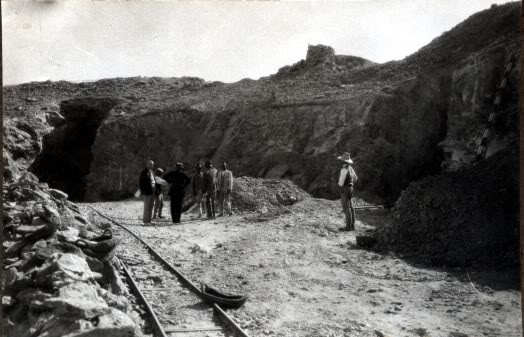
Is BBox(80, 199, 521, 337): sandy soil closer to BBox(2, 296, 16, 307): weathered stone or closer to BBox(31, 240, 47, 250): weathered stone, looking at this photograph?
BBox(31, 240, 47, 250): weathered stone

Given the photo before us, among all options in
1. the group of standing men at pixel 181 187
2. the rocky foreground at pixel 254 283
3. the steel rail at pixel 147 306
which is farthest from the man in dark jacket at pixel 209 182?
the steel rail at pixel 147 306

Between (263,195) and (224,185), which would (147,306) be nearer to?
(224,185)

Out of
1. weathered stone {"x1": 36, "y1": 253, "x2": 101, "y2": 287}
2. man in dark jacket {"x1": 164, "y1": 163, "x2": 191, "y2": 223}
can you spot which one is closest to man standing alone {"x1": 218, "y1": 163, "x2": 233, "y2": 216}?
man in dark jacket {"x1": 164, "y1": 163, "x2": 191, "y2": 223}

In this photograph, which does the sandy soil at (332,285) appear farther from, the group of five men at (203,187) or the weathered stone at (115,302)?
the weathered stone at (115,302)

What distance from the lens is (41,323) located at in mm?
4273

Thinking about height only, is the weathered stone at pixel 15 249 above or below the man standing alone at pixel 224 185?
below

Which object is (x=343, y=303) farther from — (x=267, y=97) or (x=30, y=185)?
(x=267, y=97)

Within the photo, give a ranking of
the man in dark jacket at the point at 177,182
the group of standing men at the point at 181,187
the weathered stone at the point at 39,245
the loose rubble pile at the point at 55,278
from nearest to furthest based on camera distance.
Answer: the loose rubble pile at the point at 55,278, the weathered stone at the point at 39,245, the group of standing men at the point at 181,187, the man in dark jacket at the point at 177,182

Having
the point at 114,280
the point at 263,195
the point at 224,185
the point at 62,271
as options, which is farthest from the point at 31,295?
the point at 263,195

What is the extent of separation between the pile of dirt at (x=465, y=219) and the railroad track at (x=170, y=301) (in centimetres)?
443

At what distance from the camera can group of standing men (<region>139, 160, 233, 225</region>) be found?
12.0 metres

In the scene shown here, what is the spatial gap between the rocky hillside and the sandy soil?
7118mm

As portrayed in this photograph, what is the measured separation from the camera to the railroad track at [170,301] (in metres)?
4.95

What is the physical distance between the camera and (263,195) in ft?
53.4
